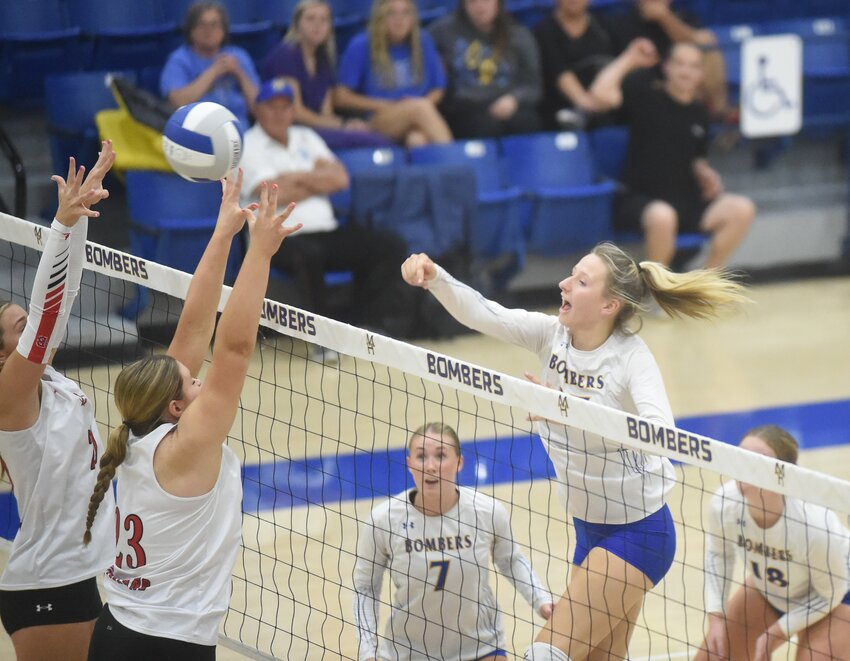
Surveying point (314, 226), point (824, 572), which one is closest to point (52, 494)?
point (824, 572)

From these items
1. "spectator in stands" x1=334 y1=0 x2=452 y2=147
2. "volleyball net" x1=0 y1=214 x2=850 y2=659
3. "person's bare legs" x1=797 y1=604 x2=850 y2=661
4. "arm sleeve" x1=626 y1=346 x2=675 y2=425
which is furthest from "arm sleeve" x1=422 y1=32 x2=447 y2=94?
"person's bare legs" x1=797 y1=604 x2=850 y2=661

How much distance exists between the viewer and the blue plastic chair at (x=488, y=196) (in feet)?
34.3

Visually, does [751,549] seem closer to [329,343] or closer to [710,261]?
[329,343]

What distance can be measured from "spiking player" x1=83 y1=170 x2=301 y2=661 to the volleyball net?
78 cm

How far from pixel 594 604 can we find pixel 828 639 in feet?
3.18

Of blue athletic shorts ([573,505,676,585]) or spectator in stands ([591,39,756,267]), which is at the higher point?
spectator in stands ([591,39,756,267])

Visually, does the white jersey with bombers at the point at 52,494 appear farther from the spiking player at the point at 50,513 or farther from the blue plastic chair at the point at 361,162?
the blue plastic chair at the point at 361,162

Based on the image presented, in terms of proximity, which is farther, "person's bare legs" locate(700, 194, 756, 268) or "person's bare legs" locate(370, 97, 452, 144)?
"person's bare legs" locate(700, 194, 756, 268)

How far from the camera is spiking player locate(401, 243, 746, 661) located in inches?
170

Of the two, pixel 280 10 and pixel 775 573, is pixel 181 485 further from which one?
pixel 280 10

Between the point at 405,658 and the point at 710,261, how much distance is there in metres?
7.22

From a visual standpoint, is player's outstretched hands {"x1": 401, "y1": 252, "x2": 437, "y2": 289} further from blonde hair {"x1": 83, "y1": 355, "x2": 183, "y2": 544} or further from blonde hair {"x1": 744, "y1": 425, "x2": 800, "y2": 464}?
blonde hair {"x1": 744, "y1": 425, "x2": 800, "y2": 464}

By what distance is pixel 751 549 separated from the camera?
4867 mm

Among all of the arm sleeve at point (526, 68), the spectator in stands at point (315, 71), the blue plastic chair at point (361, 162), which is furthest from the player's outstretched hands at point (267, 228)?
the arm sleeve at point (526, 68)
